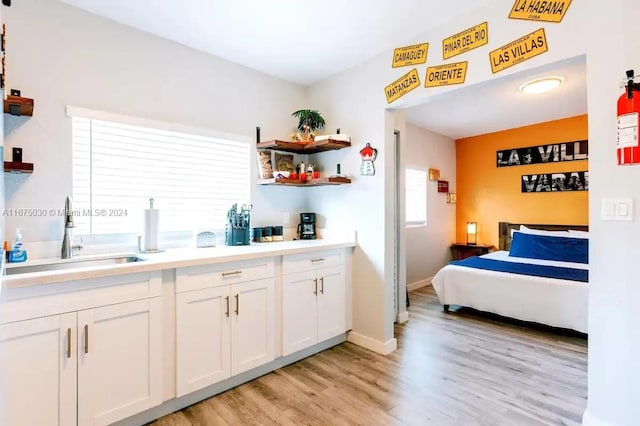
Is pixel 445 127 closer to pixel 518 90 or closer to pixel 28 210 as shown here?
pixel 518 90

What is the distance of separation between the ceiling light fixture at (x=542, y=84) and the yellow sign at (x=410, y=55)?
164cm

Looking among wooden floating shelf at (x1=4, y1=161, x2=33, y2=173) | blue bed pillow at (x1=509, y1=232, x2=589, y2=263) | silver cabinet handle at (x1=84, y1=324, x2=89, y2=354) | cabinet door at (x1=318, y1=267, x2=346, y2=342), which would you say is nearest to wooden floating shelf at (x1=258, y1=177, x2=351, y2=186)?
cabinet door at (x1=318, y1=267, x2=346, y2=342)

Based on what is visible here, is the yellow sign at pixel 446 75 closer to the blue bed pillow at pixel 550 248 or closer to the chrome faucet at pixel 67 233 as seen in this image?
the chrome faucet at pixel 67 233

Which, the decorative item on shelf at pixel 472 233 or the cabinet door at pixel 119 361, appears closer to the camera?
the cabinet door at pixel 119 361

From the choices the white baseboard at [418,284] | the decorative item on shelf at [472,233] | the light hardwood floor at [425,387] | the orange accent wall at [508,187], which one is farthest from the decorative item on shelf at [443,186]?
the light hardwood floor at [425,387]

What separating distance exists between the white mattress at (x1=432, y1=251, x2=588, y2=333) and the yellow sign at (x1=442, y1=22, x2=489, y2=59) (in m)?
2.45

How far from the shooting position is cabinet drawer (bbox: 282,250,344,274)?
2499mm

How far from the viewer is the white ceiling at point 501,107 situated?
136 inches

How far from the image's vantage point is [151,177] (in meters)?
2.45

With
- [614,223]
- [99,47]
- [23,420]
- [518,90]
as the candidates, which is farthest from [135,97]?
[518,90]

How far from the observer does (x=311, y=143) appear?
2.97 metres

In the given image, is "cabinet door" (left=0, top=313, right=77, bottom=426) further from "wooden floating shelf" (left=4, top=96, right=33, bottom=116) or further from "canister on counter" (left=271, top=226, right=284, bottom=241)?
"canister on counter" (left=271, top=226, right=284, bottom=241)

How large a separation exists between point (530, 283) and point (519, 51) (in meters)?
2.40

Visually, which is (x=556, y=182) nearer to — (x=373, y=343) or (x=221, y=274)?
(x=373, y=343)
